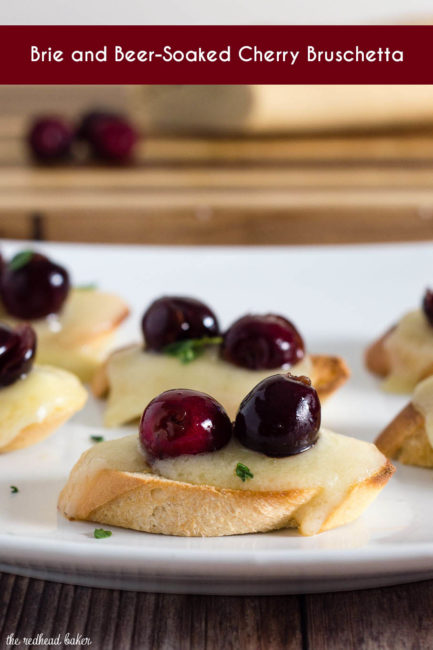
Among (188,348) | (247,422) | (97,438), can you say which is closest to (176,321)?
(188,348)

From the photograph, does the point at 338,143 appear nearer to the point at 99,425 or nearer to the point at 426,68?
the point at 426,68

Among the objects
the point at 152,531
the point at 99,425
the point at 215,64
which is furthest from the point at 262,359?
the point at 215,64

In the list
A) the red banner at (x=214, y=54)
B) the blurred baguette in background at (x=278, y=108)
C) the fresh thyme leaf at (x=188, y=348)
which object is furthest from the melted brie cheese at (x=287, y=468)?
the blurred baguette in background at (x=278, y=108)

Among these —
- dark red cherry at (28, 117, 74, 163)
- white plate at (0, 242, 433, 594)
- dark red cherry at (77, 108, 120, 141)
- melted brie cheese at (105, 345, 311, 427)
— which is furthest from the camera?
dark red cherry at (77, 108, 120, 141)

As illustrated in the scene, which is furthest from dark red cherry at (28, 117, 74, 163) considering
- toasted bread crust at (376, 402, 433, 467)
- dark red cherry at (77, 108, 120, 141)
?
toasted bread crust at (376, 402, 433, 467)

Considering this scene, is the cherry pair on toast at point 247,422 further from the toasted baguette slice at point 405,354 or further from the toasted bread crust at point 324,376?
the toasted baguette slice at point 405,354

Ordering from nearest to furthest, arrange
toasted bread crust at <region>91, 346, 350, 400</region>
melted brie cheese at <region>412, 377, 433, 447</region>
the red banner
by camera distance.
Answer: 1. melted brie cheese at <region>412, 377, 433, 447</region>
2. toasted bread crust at <region>91, 346, 350, 400</region>
3. the red banner

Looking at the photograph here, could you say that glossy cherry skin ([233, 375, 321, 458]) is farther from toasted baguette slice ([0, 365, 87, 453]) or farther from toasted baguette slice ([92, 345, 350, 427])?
toasted baguette slice ([0, 365, 87, 453])
